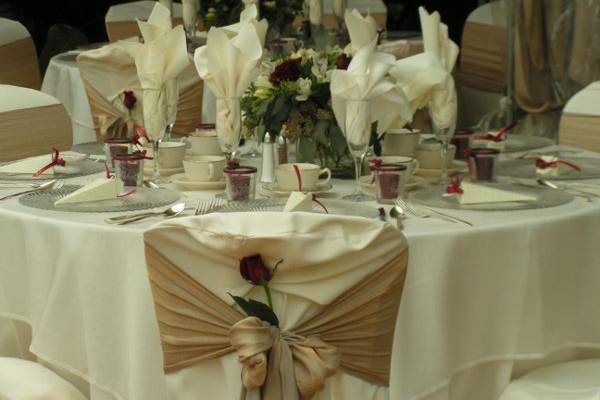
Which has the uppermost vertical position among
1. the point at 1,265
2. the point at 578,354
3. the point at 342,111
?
the point at 342,111

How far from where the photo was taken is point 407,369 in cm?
212

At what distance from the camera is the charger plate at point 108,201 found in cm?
238

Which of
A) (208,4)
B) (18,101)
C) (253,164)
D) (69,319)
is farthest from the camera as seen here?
(208,4)

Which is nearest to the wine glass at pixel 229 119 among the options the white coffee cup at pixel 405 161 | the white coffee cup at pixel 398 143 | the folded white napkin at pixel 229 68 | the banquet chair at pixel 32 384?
the folded white napkin at pixel 229 68

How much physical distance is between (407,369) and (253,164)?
1.06 m

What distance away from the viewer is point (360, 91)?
8.09 feet

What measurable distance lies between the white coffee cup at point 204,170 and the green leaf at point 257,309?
0.85 meters

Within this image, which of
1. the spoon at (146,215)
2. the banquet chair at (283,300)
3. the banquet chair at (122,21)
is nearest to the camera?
the banquet chair at (283,300)

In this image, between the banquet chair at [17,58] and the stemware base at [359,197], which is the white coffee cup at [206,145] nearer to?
the stemware base at [359,197]

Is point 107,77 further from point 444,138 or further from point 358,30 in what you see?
point 444,138

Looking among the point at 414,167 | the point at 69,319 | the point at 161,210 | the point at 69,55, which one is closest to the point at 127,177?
the point at 161,210

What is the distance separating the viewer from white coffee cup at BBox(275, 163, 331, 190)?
2.53m

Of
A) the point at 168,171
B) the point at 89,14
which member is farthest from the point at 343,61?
the point at 89,14

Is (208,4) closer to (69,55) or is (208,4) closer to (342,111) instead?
(69,55)
